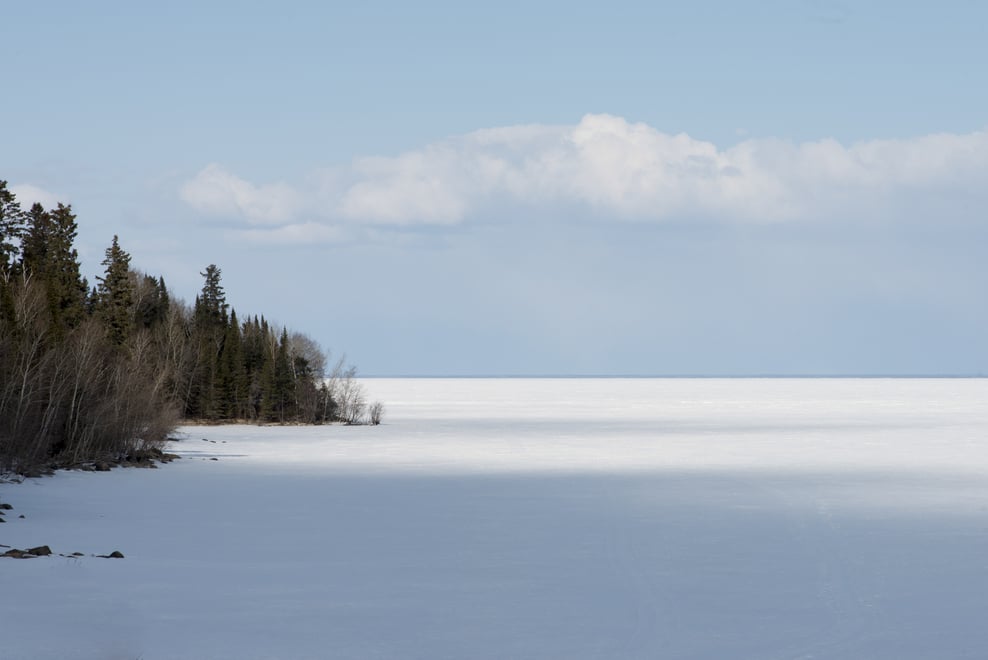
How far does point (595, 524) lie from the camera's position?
24484 mm

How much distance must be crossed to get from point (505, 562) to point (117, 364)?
102 ft

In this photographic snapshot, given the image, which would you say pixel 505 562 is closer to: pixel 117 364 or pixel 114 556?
pixel 114 556

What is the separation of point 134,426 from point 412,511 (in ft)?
72.8

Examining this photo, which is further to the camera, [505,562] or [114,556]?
[505,562]

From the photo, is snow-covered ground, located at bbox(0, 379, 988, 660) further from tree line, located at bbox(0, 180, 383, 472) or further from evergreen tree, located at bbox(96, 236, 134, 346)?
evergreen tree, located at bbox(96, 236, 134, 346)

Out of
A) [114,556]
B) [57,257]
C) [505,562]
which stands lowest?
[114,556]

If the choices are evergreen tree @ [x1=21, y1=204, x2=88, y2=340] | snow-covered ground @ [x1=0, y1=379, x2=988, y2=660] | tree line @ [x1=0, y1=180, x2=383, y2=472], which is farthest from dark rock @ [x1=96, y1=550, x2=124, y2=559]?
evergreen tree @ [x1=21, y1=204, x2=88, y2=340]

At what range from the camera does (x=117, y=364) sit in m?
46.4

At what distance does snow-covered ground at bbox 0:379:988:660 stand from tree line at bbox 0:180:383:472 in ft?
10.9

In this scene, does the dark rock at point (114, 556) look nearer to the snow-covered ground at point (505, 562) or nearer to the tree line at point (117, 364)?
the snow-covered ground at point (505, 562)

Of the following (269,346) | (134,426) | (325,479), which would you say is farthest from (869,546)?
(269,346)

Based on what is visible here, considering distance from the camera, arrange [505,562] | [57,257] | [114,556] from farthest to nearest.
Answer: [57,257] < [505,562] < [114,556]

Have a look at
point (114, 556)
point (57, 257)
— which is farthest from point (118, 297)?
point (114, 556)

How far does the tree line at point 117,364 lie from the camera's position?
40.3 m
